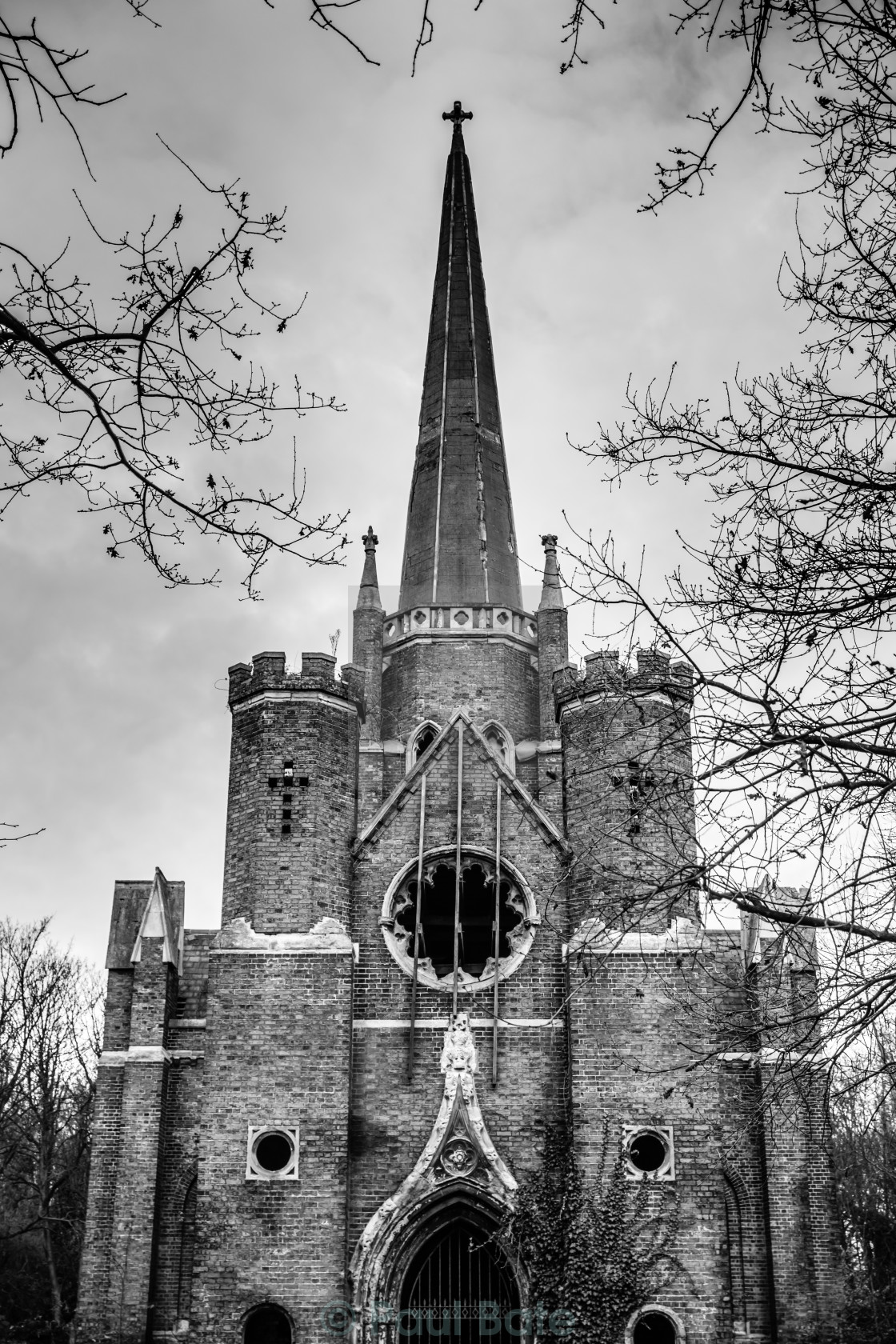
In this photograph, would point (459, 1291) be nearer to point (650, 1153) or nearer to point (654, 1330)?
point (654, 1330)

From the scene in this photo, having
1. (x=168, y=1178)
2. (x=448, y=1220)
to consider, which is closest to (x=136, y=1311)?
(x=168, y=1178)

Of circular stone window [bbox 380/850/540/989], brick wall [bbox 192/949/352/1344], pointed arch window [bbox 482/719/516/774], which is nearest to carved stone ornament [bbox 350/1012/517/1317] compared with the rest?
brick wall [bbox 192/949/352/1344]

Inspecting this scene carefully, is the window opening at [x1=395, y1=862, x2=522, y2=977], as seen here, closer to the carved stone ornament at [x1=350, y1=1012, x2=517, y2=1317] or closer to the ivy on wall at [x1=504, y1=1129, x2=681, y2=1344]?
the carved stone ornament at [x1=350, y1=1012, x2=517, y2=1317]

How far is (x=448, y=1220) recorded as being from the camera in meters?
18.0

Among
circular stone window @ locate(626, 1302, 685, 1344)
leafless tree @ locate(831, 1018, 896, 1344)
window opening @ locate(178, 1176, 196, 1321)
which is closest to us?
circular stone window @ locate(626, 1302, 685, 1344)

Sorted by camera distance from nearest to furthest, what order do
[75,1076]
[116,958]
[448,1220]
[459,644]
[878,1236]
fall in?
[448,1220] < [116,958] < [459,644] < [878,1236] < [75,1076]

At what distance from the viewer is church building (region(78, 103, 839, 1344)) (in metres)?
17.6

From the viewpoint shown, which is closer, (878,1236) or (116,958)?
(116,958)

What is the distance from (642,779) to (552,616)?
1735cm

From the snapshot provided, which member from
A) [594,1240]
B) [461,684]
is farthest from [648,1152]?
[461,684]

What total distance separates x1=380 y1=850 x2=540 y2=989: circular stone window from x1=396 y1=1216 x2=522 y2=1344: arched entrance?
3149 millimetres

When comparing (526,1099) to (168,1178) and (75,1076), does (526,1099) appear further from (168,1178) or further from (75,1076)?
(75,1076)

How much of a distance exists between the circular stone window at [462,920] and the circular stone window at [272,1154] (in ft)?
8.67

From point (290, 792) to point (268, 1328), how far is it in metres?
6.72
